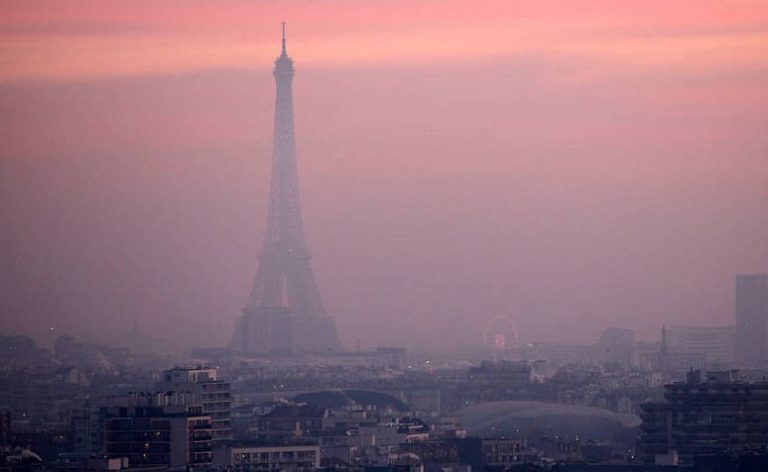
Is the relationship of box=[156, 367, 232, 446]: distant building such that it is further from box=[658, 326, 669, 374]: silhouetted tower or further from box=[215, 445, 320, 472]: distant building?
box=[658, 326, 669, 374]: silhouetted tower

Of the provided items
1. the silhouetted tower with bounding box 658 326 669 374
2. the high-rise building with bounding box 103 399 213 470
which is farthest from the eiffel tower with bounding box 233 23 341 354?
the high-rise building with bounding box 103 399 213 470

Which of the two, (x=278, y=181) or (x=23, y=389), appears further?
(x=278, y=181)

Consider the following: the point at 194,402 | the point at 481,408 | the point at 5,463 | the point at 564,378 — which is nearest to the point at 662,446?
the point at 194,402

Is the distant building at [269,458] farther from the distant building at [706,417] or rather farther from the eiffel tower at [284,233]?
the eiffel tower at [284,233]

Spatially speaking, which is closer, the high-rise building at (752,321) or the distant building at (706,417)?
the distant building at (706,417)

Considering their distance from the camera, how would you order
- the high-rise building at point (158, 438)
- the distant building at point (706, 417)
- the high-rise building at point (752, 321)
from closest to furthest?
1. the high-rise building at point (158, 438)
2. the distant building at point (706, 417)
3. the high-rise building at point (752, 321)

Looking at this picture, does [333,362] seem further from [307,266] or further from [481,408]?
[481,408]

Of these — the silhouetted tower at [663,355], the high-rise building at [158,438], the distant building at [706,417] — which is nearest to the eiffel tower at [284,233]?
the silhouetted tower at [663,355]
